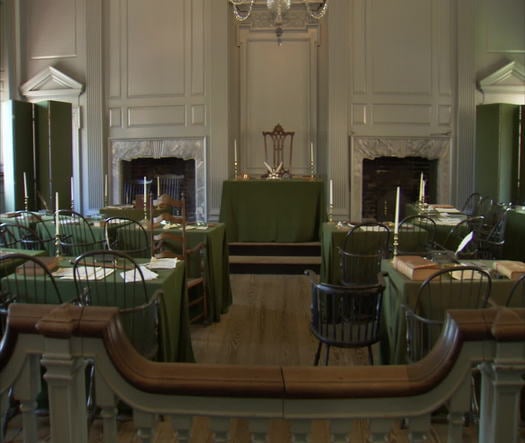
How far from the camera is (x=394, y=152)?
28.6ft

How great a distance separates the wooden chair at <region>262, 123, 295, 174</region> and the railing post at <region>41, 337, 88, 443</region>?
Result: 7869 mm

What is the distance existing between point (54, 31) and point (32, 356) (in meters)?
9.52

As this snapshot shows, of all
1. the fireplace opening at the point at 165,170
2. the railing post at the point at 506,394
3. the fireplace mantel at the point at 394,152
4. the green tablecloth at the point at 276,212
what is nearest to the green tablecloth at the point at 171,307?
the railing post at the point at 506,394

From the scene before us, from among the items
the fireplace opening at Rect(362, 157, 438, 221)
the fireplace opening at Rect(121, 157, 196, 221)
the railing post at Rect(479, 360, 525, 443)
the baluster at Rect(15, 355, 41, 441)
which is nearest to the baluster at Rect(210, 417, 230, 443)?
the baluster at Rect(15, 355, 41, 441)

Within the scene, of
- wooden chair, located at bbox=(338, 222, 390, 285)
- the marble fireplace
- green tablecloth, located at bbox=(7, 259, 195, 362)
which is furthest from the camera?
the marble fireplace

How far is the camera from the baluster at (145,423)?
1.21m

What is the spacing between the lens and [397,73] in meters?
8.66

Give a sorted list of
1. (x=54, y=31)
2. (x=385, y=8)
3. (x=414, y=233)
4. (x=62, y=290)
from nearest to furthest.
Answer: (x=62, y=290) → (x=414, y=233) → (x=385, y=8) → (x=54, y=31)

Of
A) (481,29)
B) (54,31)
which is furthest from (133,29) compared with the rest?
(481,29)

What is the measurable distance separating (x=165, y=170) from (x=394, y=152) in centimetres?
416

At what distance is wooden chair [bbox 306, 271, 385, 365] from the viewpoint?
3041 millimetres

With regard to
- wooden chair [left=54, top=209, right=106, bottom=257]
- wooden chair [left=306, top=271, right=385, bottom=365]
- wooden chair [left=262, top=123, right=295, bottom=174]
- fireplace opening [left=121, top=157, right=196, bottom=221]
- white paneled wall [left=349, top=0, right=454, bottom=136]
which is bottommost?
wooden chair [left=306, top=271, right=385, bottom=365]

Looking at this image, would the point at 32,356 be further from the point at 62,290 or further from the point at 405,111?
the point at 405,111

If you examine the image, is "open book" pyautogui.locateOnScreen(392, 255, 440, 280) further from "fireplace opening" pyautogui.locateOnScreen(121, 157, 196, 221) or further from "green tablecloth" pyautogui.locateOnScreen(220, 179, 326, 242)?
"fireplace opening" pyautogui.locateOnScreen(121, 157, 196, 221)
